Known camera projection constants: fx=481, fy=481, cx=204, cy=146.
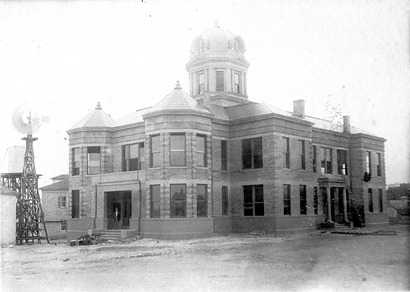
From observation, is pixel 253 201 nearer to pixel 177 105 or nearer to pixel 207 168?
pixel 207 168

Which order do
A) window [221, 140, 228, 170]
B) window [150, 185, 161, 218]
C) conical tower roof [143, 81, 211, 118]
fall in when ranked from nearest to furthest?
1. window [150, 185, 161, 218]
2. conical tower roof [143, 81, 211, 118]
3. window [221, 140, 228, 170]

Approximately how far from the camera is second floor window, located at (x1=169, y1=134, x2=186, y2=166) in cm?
3075

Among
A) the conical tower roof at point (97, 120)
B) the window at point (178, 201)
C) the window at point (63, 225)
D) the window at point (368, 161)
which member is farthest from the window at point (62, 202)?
the window at point (368, 161)

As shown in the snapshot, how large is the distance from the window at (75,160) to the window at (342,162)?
21540 millimetres

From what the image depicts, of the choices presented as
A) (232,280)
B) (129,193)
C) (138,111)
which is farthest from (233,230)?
(232,280)

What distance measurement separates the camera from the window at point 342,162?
41.3 metres

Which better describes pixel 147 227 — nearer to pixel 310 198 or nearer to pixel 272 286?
pixel 310 198

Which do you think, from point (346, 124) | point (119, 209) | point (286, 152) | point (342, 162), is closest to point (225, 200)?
point (286, 152)

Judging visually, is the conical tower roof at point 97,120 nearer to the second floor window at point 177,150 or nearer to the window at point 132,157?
the window at point 132,157

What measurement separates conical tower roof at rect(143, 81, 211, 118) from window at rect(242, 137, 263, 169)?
410 centimetres

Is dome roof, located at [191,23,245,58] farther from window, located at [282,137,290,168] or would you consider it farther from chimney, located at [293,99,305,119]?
window, located at [282,137,290,168]

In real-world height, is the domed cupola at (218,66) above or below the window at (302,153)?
above

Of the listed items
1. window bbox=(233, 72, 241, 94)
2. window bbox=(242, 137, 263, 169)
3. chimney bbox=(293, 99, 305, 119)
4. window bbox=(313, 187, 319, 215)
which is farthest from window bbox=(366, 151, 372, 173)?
window bbox=(242, 137, 263, 169)

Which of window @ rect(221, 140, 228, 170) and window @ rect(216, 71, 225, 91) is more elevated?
window @ rect(216, 71, 225, 91)
